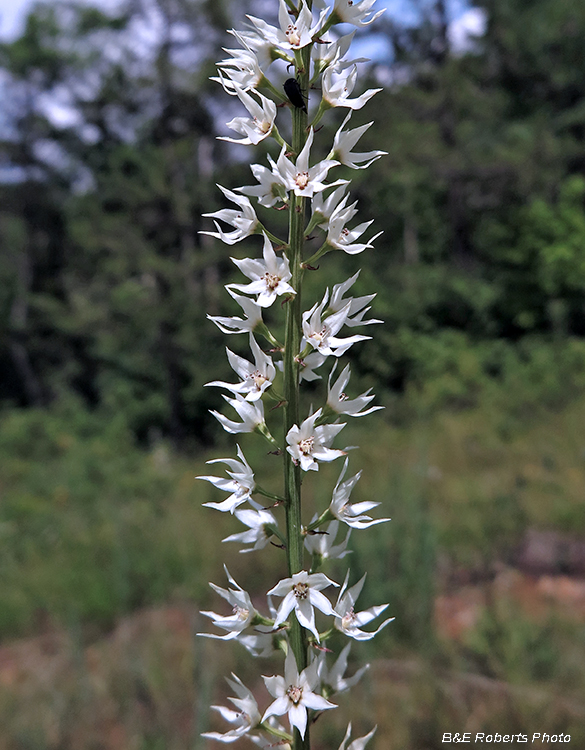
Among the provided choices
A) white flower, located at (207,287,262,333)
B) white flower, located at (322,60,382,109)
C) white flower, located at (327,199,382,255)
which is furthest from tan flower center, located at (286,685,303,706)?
white flower, located at (322,60,382,109)

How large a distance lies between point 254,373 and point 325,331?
16 cm

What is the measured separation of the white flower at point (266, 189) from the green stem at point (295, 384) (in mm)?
59

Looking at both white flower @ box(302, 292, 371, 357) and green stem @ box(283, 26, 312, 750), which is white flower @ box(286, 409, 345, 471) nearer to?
green stem @ box(283, 26, 312, 750)

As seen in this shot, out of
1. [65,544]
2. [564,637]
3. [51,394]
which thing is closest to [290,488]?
[564,637]

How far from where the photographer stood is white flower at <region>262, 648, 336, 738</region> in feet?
3.72

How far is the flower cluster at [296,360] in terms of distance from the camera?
3.84ft

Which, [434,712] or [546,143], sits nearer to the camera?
[434,712]

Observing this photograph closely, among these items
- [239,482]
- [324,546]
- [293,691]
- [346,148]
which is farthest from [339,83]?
[293,691]

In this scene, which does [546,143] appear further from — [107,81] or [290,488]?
[290,488]

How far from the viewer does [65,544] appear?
777cm

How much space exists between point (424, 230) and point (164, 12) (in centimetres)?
885

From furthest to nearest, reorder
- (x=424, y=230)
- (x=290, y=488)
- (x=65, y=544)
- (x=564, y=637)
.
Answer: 1. (x=424, y=230)
2. (x=65, y=544)
3. (x=564, y=637)
4. (x=290, y=488)

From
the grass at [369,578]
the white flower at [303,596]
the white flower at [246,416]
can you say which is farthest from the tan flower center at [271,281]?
the grass at [369,578]

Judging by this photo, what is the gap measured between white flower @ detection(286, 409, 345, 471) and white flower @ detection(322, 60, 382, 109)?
618 millimetres
